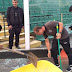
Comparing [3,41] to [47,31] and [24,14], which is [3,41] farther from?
[47,31]

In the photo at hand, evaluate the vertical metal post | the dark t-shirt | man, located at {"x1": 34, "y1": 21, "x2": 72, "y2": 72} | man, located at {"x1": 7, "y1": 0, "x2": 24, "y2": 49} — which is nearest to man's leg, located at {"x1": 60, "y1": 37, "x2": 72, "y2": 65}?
man, located at {"x1": 34, "y1": 21, "x2": 72, "y2": 72}

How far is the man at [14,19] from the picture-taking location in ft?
15.2

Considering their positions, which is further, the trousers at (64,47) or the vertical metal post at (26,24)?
the vertical metal post at (26,24)

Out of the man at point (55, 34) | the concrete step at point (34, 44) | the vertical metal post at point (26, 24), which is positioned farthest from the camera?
the concrete step at point (34, 44)

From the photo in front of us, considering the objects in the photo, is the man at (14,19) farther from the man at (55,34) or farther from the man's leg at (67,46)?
the man's leg at (67,46)

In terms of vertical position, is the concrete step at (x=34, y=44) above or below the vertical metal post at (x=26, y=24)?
below

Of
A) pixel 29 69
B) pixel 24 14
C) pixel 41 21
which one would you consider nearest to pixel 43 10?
pixel 41 21

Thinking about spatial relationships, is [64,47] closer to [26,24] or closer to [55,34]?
[55,34]

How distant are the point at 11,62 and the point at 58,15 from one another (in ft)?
7.84

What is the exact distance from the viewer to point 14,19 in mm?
4664

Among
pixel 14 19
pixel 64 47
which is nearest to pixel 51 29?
pixel 64 47

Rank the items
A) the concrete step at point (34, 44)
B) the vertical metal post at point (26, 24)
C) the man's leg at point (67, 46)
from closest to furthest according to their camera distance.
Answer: the man's leg at point (67, 46) → the vertical metal post at point (26, 24) → the concrete step at point (34, 44)

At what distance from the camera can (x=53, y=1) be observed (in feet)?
16.2

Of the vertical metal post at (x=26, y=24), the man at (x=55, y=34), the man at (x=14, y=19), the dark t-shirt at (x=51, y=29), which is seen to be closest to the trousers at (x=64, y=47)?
the man at (x=55, y=34)
